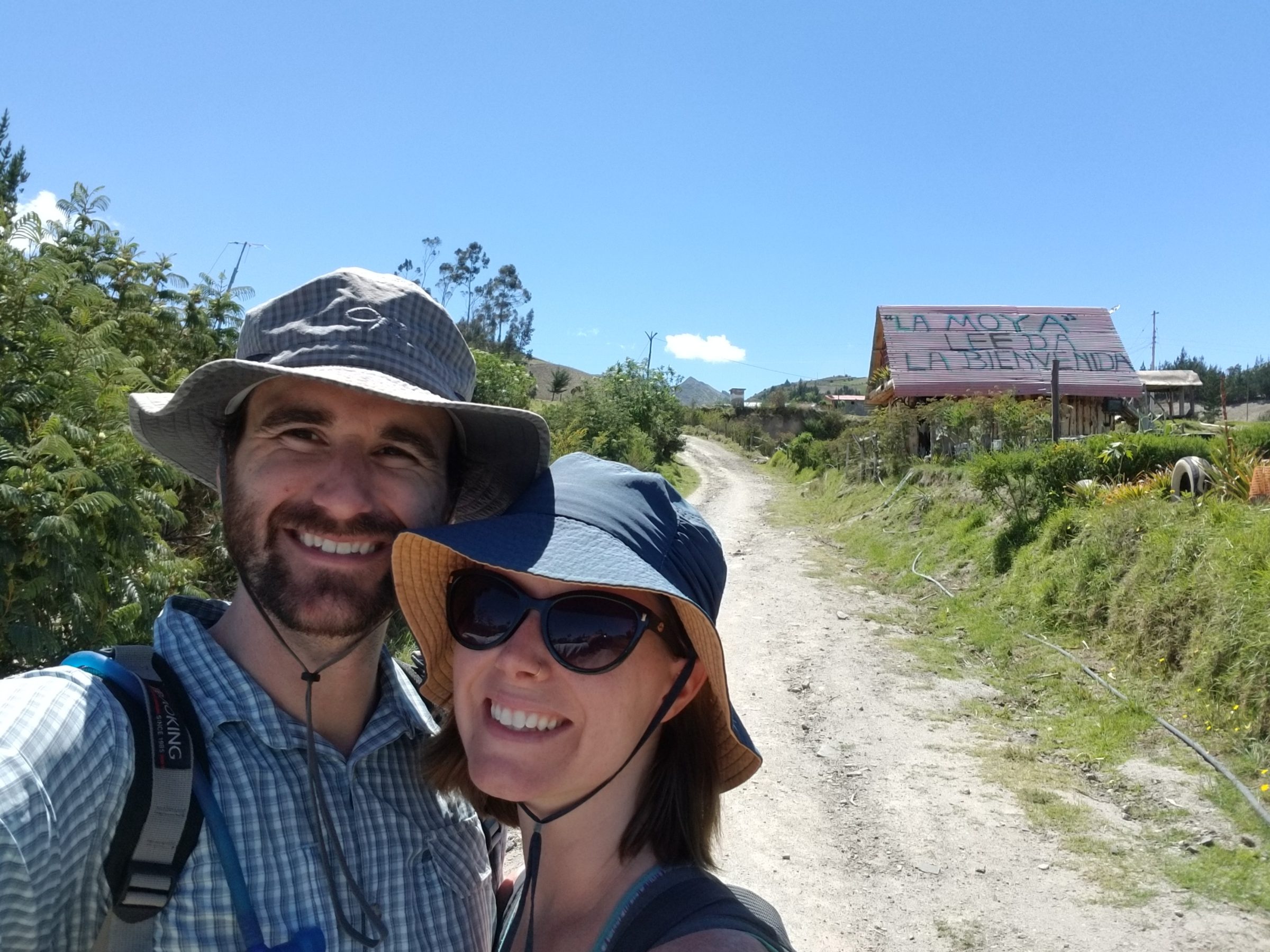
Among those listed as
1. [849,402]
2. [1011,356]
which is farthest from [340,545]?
[849,402]

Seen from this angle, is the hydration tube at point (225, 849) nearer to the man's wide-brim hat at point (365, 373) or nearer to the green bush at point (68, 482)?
the man's wide-brim hat at point (365, 373)

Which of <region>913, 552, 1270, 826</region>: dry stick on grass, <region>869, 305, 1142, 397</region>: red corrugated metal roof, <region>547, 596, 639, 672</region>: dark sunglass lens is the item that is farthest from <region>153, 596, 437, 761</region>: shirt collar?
<region>869, 305, 1142, 397</region>: red corrugated metal roof

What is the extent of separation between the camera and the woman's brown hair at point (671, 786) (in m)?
1.65

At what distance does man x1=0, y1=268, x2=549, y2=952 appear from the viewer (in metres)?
1.24

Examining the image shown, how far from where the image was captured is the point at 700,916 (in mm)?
1357

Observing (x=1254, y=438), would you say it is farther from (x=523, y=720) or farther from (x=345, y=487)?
(x=345, y=487)

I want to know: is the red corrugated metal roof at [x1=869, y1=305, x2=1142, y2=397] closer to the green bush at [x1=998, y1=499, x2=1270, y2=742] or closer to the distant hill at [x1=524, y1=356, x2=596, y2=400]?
the green bush at [x1=998, y1=499, x2=1270, y2=742]

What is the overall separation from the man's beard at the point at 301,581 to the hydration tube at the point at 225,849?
30cm

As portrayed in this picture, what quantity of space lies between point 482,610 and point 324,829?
45cm

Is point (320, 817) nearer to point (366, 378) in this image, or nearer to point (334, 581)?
point (334, 581)

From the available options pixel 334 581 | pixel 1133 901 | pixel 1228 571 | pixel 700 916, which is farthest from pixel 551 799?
pixel 1228 571

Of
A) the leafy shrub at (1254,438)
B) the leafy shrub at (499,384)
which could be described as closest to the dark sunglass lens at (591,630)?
the leafy shrub at (1254,438)

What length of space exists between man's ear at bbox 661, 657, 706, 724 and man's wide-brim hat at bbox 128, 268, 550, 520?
0.55 metres

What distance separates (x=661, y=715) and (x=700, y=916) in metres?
0.39
